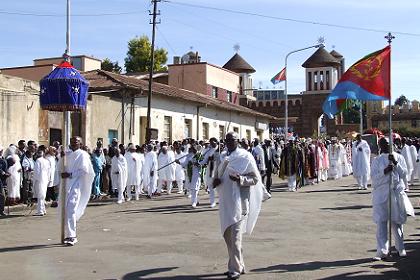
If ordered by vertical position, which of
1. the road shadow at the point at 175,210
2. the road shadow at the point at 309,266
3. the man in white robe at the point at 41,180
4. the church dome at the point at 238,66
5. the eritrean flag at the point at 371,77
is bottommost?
the road shadow at the point at 309,266

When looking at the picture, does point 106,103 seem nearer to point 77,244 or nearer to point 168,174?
point 168,174

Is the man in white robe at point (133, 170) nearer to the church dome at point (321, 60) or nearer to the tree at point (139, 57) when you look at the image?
the tree at point (139, 57)

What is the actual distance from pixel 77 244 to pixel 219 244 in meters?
2.56

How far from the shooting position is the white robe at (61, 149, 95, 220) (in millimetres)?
10734

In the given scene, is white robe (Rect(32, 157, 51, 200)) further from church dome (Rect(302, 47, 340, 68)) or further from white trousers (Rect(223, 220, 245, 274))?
church dome (Rect(302, 47, 340, 68))

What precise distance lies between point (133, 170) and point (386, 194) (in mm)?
11525

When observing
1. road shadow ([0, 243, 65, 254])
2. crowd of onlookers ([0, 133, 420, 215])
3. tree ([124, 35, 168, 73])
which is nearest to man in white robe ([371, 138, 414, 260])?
crowd of onlookers ([0, 133, 420, 215])

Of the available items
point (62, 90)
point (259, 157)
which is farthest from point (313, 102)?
point (62, 90)

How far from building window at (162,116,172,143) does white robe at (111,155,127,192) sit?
14.0 meters

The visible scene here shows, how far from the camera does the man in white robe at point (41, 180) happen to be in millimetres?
15102

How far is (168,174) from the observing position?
22094 millimetres

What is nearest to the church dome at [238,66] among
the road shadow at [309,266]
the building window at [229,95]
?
the building window at [229,95]

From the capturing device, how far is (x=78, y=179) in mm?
10836

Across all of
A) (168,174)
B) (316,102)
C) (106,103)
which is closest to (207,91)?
(106,103)
